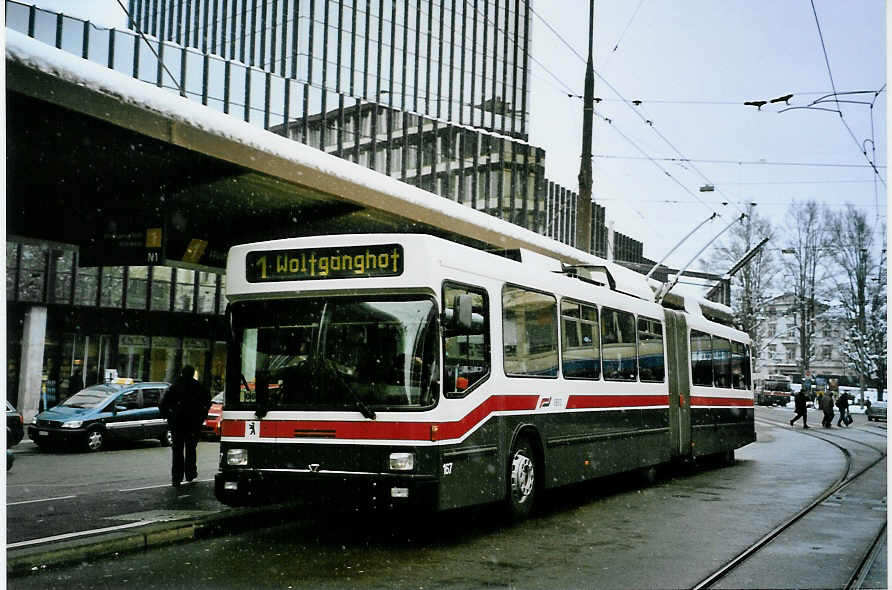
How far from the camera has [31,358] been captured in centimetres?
3366

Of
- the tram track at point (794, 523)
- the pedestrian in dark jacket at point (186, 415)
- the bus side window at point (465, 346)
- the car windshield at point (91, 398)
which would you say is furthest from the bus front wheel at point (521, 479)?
the car windshield at point (91, 398)

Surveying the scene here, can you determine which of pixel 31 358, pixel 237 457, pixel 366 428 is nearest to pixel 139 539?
pixel 237 457

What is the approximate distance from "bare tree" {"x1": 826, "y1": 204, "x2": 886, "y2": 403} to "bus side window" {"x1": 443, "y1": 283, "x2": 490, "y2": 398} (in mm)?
14291

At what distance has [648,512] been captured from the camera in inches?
427

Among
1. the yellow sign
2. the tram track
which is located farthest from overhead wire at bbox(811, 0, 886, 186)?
the yellow sign

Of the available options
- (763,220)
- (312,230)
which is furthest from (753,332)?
(312,230)

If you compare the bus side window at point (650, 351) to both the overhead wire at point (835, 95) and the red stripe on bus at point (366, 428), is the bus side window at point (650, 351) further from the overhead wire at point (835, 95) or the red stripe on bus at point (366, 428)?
the red stripe on bus at point (366, 428)

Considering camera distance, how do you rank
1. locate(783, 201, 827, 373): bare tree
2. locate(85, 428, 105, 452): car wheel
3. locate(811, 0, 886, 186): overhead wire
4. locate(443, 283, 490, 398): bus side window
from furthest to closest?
locate(783, 201, 827, 373): bare tree, locate(85, 428, 105, 452): car wheel, locate(811, 0, 886, 186): overhead wire, locate(443, 283, 490, 398): bus side window

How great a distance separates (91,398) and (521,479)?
15.7 meters

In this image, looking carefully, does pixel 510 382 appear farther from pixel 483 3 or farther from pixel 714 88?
pixel 483 3

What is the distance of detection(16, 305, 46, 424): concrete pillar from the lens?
33.4m

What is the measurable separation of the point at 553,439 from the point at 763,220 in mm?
26296

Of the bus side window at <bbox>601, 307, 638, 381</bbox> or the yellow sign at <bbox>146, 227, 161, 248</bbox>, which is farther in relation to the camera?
the yellow sign at <bbox>146, 227, 161, 248</bbox>

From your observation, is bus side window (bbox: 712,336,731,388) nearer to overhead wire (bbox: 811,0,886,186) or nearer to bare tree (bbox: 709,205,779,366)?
overhead wire (bbox: 811,0,886,186)
